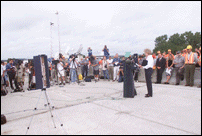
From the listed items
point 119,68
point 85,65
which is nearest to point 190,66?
point 119,68

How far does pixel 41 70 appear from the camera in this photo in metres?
3.48

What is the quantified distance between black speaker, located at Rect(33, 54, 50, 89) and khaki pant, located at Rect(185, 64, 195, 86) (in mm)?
7347

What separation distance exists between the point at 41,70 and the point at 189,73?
7597 millimetres

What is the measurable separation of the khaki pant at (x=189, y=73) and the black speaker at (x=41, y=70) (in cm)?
735

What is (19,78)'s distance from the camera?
8.84 m

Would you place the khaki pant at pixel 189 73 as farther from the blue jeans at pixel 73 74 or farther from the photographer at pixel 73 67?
the blue jeans at pixel 73 74

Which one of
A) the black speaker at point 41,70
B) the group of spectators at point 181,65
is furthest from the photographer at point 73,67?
the black speaker at point 41,70

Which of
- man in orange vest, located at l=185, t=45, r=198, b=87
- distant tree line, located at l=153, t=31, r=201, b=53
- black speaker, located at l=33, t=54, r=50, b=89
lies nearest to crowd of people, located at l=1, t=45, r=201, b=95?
man in orange vest, located at l=185, t=45, r=198, b=87

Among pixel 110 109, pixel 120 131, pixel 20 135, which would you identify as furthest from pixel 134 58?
pixel 20 135

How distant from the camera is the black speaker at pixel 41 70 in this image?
3458 millimetres

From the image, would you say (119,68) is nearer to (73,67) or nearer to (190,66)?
(73,67)

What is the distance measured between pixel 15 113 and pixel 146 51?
5404mm

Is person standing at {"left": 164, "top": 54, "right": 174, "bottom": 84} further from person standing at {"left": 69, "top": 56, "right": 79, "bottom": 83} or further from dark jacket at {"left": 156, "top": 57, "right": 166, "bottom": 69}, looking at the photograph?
person standing at {"left": 69, "top": 56, "right": 79, "bottom": 83}

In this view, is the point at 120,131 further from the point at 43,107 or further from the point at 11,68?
the point at 11,68
